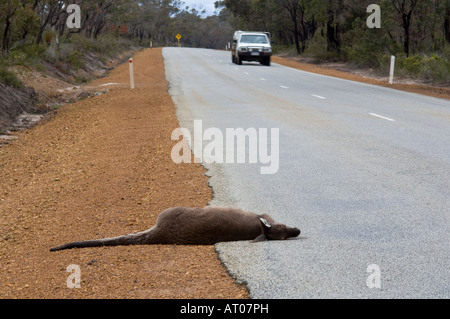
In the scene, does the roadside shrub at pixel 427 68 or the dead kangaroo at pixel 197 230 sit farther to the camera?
the roadside shrub at pixel 427 68

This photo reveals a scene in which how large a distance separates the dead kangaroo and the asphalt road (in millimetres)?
124

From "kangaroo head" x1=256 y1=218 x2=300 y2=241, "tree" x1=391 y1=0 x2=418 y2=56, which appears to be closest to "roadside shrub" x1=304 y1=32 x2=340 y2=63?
"tree" x1=391 y1=0 x2=418 y2=56

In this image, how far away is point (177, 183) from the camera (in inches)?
318

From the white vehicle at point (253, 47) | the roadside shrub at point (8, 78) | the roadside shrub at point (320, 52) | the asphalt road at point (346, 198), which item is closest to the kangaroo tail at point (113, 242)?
the asphalt road at point (346, 198)

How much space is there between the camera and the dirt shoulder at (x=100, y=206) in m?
4.52

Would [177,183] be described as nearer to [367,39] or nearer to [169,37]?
[367,39]

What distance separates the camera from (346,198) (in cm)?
708

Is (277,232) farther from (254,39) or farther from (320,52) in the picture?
(320,52)

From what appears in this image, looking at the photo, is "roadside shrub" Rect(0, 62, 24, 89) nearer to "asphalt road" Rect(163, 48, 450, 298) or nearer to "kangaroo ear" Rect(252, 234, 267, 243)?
"asphalt road" Rect(163, 48, 450, 298)

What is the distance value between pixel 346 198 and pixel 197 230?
231 centimetres

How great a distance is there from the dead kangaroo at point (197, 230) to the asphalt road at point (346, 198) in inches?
4.9

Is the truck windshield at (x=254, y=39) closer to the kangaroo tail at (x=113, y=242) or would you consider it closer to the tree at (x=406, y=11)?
the tree at (x=406, y=11)

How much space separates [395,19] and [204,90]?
15.1m

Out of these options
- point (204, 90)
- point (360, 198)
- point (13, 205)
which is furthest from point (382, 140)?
point (204, 90)
